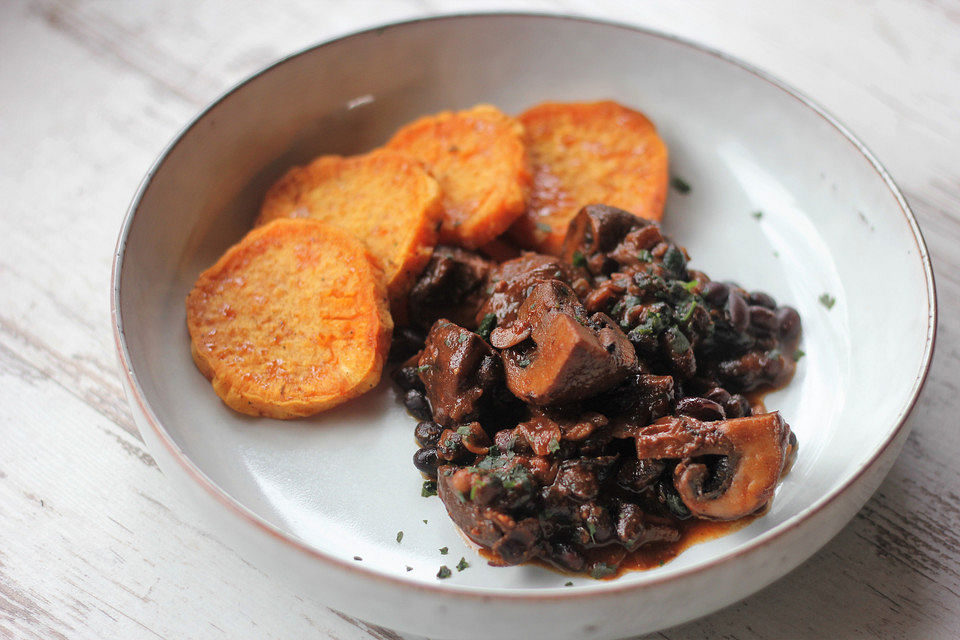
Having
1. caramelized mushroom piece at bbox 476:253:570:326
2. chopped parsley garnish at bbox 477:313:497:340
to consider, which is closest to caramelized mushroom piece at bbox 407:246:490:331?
caramelized mushroom piece at bbox 476:253:570:326

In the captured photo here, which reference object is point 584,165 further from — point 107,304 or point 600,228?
point 107,304

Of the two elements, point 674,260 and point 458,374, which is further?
point 674,260

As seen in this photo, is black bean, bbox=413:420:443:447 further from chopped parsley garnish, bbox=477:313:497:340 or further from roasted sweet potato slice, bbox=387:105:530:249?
roasted sweet potato slice, bbox=387:105:530:249

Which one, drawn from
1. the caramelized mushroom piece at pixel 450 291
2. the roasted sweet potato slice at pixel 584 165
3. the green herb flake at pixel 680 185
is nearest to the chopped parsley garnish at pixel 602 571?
the caramelized mushroom piece at pixel 450 291

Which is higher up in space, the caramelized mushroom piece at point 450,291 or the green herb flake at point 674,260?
the green herb flake at point 674,260

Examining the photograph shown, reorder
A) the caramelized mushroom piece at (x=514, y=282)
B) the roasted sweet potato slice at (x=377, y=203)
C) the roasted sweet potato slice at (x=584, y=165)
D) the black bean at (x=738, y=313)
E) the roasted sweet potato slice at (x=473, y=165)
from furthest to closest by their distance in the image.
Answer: the roasted sweet potato slice at (x=584, y=165) < the roasted sweet potato slice at (x=473, y=165) < the roasted sweet potato slice at (x=377, y=203) < the black bean at (x=738, y=313) < the caramelized mushroom piece at (x=514, y=282)

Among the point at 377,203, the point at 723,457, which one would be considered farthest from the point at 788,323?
the point at 377,203

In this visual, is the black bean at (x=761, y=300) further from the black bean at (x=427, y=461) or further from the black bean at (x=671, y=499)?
the black bean at (x=427, y=461)
